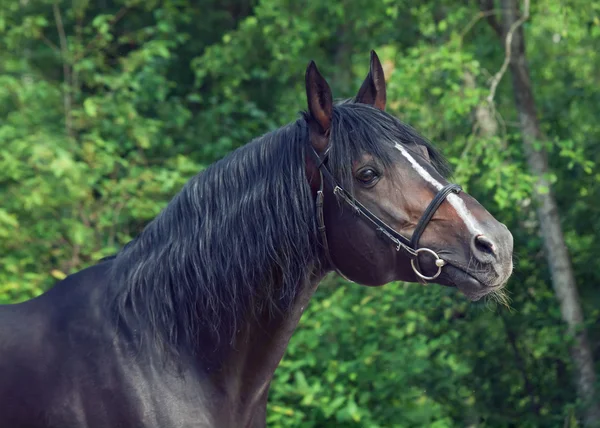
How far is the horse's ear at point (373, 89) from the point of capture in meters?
3.08

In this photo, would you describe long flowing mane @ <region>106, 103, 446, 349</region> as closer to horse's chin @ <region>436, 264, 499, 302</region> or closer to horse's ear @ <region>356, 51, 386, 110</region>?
horse's ear @ <region>356, 51, 386, 110</region>

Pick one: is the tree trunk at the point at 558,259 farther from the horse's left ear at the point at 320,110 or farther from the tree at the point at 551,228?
the horse's left ear at the point at 320,110

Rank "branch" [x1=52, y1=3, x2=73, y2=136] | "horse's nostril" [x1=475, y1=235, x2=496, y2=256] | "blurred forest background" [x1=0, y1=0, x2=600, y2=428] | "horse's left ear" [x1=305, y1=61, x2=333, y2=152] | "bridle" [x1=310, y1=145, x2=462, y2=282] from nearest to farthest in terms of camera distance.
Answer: "horse's nostril" [x1=475, y1=235, x2=496, y2=256], "bridle" [x1=310, y1=145, x2=462, y2=282], "horse's left ear" [x1=305, y1=61, x2=333, y2=152], "blurred forest background" [x1=0, y1=0, x2=600, y2=428], "branch" [x1=52, y1=3, x2=73, y2=136]

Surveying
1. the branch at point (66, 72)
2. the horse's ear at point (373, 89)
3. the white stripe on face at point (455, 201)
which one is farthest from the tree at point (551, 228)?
the branch at point (66, 72)

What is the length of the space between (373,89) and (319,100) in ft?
1.33

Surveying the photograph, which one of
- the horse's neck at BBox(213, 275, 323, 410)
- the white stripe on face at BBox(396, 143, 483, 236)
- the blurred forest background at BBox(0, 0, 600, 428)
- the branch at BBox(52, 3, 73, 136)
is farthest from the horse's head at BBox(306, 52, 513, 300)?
the branch at BBox(52, 3, 73, 136)

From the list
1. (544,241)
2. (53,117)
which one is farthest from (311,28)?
(544,241)

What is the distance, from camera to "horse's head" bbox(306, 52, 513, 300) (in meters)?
2.60

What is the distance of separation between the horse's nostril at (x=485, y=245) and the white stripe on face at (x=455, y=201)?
2 centimetres

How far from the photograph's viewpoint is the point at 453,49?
231 inches

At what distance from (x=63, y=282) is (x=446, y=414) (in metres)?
3.14

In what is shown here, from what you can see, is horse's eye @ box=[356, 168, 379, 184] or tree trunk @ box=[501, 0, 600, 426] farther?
tree trunk @ box=[501, 0, 600, 426]

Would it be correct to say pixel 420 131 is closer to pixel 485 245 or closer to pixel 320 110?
pixel 320 110

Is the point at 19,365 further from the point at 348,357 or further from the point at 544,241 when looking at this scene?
the point at 544,241
